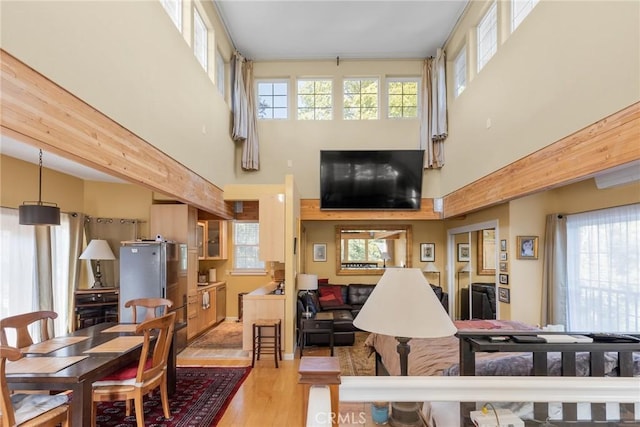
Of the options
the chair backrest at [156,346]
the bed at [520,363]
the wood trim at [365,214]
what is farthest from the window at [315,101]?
the chair backrest at [156,346]

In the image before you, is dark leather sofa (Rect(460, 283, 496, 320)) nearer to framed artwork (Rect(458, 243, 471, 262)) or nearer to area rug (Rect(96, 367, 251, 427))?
framed artwork (Rect(458, 243, 471, 262))

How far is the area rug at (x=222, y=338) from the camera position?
554cm

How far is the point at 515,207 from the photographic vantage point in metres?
5.00

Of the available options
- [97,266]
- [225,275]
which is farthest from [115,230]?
[225,275]

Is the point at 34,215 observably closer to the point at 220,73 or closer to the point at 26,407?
the point at 26,407

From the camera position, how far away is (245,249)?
25.4 feet

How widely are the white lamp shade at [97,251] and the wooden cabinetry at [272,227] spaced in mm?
2353

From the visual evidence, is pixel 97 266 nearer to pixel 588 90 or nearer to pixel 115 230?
pixel 115 230

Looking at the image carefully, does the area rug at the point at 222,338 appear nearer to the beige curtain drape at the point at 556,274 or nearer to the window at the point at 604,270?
the beige curtain drape at the point at 556,274

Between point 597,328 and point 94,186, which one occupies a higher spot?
point 94,186

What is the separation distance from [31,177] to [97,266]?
1.62 metres

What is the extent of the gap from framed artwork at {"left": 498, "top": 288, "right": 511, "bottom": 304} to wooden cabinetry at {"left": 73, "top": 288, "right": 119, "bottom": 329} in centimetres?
580

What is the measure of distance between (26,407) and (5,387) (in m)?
0.41

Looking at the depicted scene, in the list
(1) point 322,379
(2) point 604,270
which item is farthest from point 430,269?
(1) point 322,379
